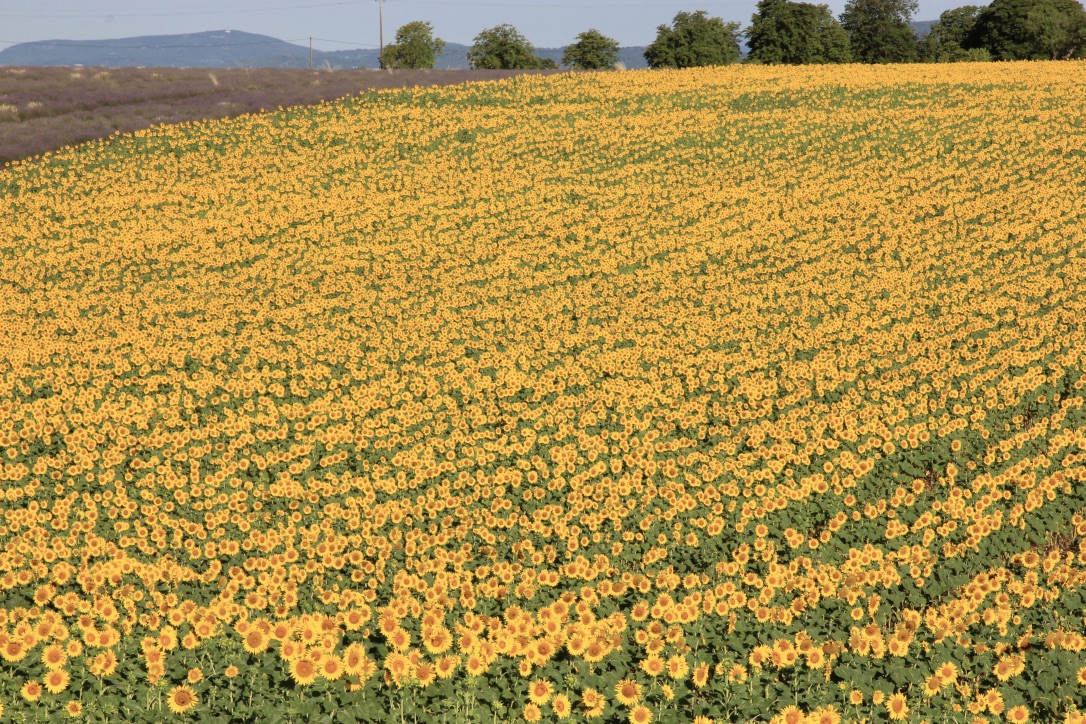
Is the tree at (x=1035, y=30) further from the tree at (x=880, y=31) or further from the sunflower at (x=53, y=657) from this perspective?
the sunflower at (x=53, y=657)

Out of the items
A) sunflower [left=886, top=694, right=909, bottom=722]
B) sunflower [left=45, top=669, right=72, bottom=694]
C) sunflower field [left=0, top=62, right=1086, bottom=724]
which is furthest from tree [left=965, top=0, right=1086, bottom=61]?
sunflower [left=45, top=669, right=72, bottom=694]

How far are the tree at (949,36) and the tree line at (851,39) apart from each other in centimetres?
10

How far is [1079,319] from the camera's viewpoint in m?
16.3

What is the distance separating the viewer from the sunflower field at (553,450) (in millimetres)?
7758

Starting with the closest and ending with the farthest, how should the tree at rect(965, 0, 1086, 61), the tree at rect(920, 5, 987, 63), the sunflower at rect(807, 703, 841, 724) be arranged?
the sunflower at rect(807, 703, 841, 724) < the tree at rect(965, 0, 1086, 61) < the tree at rect(920, 5, 987, 63)

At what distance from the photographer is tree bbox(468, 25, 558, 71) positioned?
338ft

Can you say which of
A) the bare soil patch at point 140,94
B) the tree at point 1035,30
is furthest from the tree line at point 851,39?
the bare soil patch at point 140,94

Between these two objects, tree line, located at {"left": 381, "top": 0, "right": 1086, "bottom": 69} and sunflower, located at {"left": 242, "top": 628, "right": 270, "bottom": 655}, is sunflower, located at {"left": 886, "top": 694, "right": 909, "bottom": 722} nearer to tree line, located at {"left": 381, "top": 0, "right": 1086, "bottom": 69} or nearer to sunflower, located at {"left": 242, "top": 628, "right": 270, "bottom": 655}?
sunflower, located at {"left": 242, "top": 628, "right": 270, "bottom": 655}

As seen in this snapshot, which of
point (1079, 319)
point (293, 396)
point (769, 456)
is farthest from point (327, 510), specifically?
point (1079, 319)

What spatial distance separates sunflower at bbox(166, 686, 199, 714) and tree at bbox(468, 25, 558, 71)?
10175 centimetres

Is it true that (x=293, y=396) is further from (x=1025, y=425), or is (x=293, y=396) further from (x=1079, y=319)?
(x=1079, y=319)

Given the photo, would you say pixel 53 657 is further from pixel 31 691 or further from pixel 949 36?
pixel 949 36

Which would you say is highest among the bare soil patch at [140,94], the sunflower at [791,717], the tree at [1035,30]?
the tree at [1035,30]

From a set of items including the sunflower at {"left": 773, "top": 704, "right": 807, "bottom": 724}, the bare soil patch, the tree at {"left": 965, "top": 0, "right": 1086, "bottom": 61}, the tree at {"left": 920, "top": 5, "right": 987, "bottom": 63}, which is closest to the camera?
the sunflower at {"left": 773, "top": 704, "right": 807, "bottom": 724}
